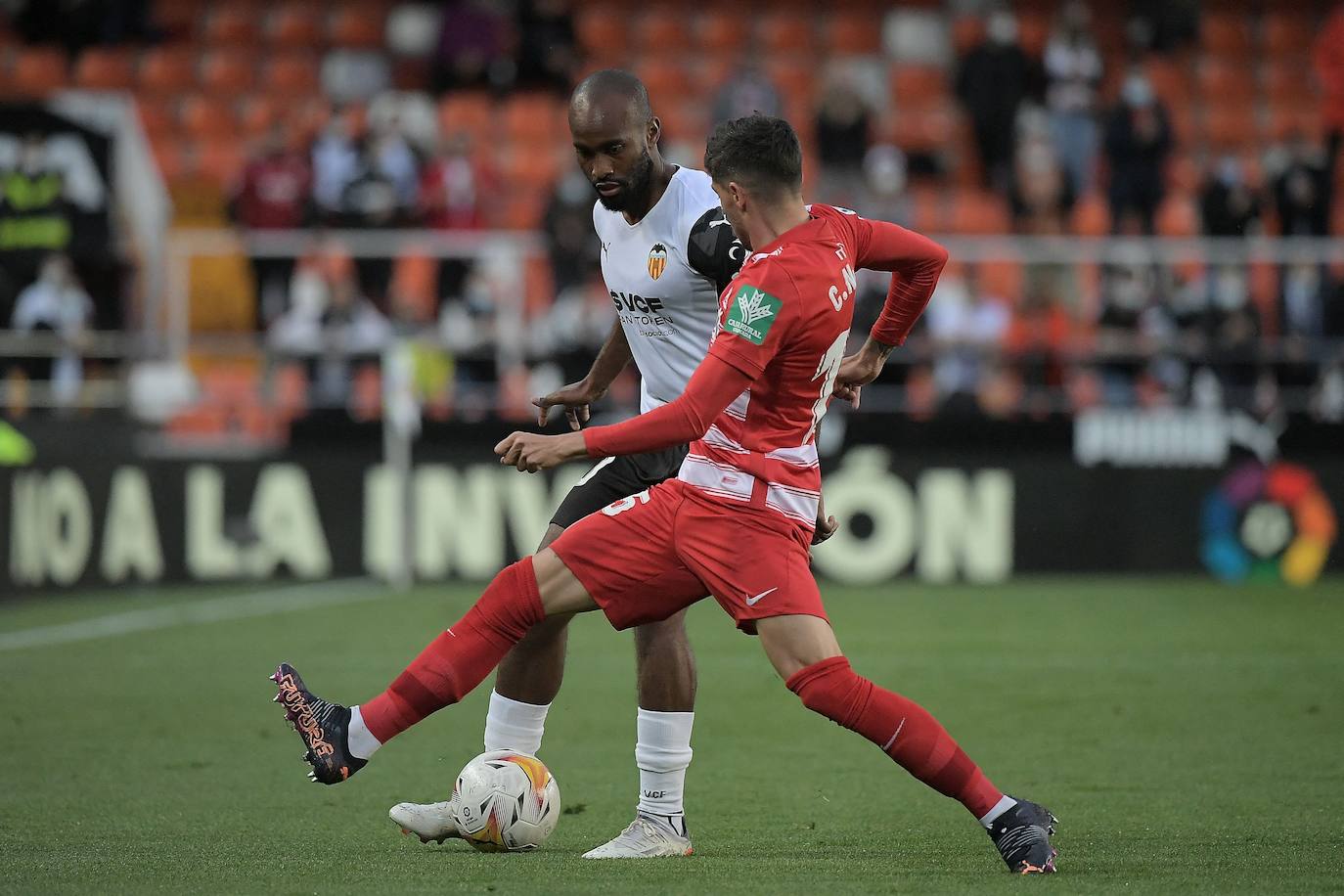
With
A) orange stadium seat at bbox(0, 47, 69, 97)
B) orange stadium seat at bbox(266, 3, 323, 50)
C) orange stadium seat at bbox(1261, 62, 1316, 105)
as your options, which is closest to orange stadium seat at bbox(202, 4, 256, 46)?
orange stadium seat at bbox(266, 3, 323, 50)

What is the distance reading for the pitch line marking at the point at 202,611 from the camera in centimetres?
1084

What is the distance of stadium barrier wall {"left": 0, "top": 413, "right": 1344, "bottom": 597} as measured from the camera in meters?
13.7

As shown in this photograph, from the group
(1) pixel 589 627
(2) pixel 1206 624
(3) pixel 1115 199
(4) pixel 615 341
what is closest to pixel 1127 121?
(3) pixel 1115 199

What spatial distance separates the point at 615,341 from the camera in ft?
19.1

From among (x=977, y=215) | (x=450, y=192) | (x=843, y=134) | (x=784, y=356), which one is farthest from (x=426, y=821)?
(x=977, y=215)

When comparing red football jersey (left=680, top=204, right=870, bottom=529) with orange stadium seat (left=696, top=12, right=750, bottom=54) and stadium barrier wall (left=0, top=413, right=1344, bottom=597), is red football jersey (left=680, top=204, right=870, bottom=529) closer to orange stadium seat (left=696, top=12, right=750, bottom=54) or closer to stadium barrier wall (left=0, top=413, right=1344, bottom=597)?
stadium barrier wall (left=0, top=413, right=1344, bottom=597)

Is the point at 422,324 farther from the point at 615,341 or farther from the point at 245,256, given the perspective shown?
→ the point at 615,341

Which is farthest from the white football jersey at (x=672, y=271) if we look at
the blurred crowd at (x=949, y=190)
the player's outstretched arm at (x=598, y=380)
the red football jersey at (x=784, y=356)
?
the blurred crowd at (x=949, y=190)

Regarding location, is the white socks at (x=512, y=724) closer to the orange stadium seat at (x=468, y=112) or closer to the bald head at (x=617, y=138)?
the bald head at (x=617, y=138)

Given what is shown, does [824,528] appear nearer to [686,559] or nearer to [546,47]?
[686,559]

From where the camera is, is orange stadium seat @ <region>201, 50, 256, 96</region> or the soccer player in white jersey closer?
the soccer player in white jersey

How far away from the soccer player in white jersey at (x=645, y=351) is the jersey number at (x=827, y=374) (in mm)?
448

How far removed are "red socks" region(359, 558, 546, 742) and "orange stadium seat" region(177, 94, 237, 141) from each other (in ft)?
46.6

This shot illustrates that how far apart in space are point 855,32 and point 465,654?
15.3m
